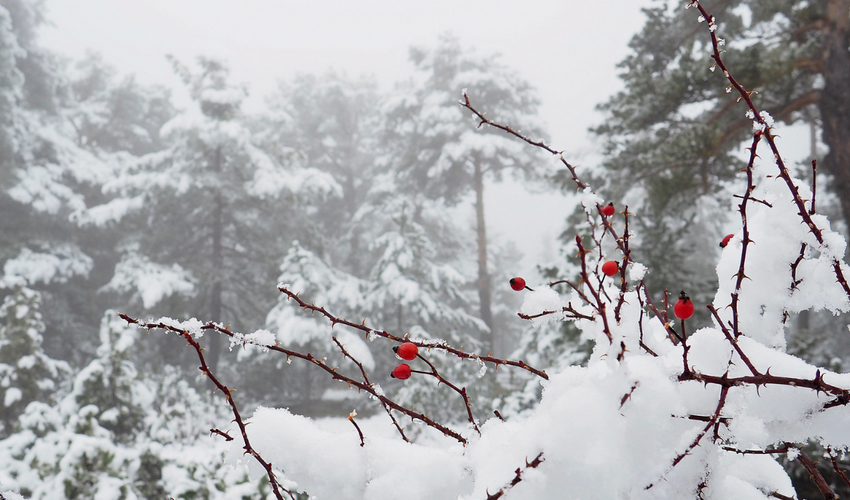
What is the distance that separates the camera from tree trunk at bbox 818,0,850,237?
5.25 metres

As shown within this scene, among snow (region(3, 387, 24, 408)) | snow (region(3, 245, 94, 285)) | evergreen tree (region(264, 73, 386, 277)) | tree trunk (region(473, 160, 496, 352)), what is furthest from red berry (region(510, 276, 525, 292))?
evergreen tree (region(264, 73, 386, 277))

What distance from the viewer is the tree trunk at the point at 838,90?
5.25 metres

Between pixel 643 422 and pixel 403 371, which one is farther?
pixel 403 371

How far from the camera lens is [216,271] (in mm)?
12578

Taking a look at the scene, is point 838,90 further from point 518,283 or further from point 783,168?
point 518,283

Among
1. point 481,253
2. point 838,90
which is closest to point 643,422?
point 838,90

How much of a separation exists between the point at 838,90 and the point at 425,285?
9.70 metres

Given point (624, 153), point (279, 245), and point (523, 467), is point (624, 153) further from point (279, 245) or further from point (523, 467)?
point (279, 245)

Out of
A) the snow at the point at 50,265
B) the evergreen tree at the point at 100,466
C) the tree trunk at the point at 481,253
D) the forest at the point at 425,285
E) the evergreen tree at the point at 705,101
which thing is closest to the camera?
the forest at the point at 425,285

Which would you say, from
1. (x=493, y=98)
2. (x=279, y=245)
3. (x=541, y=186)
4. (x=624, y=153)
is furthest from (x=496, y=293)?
(x=624, y=153)

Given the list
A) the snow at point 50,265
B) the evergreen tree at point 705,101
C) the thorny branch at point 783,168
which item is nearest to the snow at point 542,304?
the thorny branch at point 783,168

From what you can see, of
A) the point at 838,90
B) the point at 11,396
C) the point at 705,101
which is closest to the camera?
the point at 838,90

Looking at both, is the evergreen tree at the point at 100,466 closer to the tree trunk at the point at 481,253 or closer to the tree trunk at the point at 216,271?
the tree trunk at the point at 216,271

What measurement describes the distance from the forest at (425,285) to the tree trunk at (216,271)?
114mm
